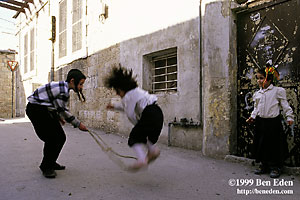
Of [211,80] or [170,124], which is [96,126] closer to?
[170,124]

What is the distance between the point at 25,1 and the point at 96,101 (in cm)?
957

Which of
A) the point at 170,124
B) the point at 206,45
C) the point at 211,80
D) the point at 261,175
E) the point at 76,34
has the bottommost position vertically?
the point at 261,175

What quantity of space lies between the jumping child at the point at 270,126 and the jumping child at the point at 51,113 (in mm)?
2299

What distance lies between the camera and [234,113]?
13.9 ft

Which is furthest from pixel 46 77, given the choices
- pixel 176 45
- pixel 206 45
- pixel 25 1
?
pixel 206 45

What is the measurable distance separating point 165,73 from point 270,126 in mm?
3129

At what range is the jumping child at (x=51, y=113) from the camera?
9.86 ft

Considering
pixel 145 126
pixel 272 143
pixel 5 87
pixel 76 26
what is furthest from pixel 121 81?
pixel 5 87

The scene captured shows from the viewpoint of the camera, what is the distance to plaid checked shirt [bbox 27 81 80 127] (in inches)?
117

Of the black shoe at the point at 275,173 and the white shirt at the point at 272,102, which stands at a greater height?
the white shirt at the point at 272,102

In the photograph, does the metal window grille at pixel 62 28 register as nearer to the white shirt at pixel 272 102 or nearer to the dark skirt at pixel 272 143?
the white shirt at pixel 272 102

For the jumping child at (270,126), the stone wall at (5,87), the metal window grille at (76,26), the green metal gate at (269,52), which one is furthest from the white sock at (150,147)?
the stone wall at (5,87)

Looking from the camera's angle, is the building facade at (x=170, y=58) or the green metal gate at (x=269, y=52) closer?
the green metal gate at (x=269, y=52)

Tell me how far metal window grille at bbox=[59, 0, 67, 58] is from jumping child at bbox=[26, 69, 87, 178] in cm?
830
